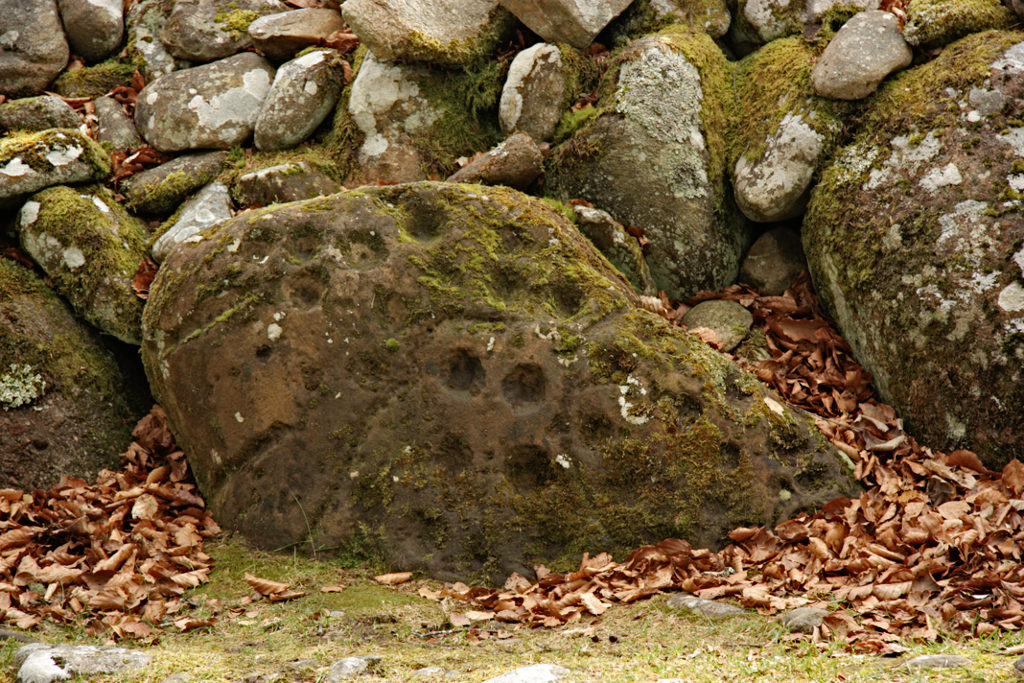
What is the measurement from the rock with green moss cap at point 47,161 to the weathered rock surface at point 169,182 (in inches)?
11.4

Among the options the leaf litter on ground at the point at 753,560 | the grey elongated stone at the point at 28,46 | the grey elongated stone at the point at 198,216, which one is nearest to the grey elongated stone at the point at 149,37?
the grey elongated stone at the point at 28,46

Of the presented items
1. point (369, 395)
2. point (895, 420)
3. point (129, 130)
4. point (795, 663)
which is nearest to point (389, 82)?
point (129, 130)

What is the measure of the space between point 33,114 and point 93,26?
1.47 metres

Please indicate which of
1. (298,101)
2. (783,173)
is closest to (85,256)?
(298,101)

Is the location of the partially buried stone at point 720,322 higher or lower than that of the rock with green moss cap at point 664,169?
lower

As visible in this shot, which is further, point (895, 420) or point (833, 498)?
point (895, 420)

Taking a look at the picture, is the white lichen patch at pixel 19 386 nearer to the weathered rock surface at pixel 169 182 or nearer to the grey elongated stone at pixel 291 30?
the weathered rock surface at pixel 169 182

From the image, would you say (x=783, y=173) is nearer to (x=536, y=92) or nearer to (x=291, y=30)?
(x=536, y=92)

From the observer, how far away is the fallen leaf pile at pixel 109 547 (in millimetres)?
4688

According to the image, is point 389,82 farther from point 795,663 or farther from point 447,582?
point 795,663

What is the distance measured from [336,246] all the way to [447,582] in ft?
7.21

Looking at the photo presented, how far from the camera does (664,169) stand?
6.87m

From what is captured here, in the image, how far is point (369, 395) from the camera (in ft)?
17.5

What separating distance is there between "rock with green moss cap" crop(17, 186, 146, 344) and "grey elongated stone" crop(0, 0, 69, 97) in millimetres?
1927
